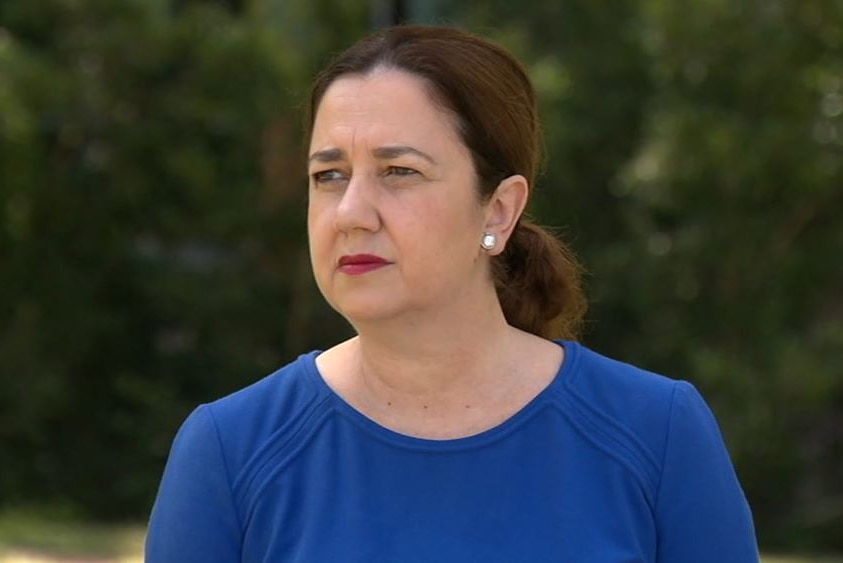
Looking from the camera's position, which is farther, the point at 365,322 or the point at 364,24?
the point at 364,24

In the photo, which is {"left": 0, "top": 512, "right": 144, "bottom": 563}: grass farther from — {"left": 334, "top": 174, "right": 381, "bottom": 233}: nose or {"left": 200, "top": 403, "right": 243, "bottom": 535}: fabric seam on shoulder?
{"left": 334, "top": 174, "right": 381, "bottom": 233}: nose

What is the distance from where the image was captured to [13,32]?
28.4 feet

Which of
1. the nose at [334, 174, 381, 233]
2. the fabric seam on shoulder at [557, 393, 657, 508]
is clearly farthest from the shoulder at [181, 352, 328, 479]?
the fabric seam on shoulder at [557, 393, 657, 508]

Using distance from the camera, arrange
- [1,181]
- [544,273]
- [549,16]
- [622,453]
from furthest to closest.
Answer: [549,16], [1,181], [544,273], [622,453]

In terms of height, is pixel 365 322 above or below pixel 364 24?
below

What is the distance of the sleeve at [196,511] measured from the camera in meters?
2.39

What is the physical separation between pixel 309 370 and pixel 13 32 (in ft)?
21.6

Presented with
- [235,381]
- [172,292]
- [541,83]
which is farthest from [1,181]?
[541,83]

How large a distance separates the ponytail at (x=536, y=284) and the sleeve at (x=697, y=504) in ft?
1.44

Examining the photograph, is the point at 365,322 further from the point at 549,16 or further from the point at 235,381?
the point at 549,16

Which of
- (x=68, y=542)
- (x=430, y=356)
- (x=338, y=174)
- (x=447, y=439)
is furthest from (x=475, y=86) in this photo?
(x=68, y=542)

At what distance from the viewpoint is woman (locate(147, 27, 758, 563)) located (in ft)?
7.84

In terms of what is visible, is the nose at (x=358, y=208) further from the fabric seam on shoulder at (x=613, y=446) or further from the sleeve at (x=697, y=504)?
the sleeve at (x=697, y=504)

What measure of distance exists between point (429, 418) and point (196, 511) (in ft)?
1.30
